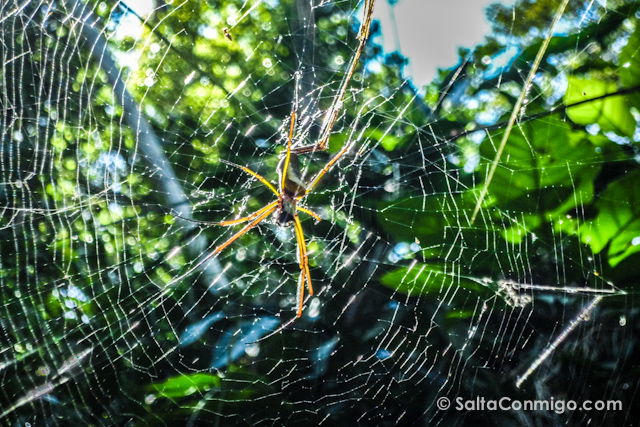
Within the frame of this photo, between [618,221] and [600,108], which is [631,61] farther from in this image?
[618,221]

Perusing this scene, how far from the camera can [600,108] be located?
1.86 metres

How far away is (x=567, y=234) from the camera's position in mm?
2088

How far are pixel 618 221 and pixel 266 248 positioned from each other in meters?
2.02

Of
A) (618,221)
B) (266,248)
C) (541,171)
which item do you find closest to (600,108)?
(541,171)

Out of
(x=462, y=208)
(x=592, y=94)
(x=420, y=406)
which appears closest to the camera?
(x=592, y=94)

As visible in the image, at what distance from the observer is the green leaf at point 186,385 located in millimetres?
2369

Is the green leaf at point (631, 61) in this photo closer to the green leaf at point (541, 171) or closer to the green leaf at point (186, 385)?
the green leaf at point (541, 171)

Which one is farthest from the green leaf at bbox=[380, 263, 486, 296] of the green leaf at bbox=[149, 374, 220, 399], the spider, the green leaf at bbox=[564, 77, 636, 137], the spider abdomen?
the green leaf at bbox=[149, 374, 220, 399]

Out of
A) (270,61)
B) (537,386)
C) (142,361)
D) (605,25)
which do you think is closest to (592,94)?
(605,25)

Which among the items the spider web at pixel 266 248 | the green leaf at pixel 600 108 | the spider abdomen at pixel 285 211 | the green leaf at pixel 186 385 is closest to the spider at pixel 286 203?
the spider abdomen at pixel 285 211

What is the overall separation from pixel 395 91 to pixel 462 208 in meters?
0.89

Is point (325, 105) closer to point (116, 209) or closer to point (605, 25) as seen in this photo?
point (605, 25)

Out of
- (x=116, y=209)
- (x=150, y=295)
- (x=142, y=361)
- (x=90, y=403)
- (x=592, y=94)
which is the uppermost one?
(x=592, y=94)

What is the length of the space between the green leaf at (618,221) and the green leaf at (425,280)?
608mm
